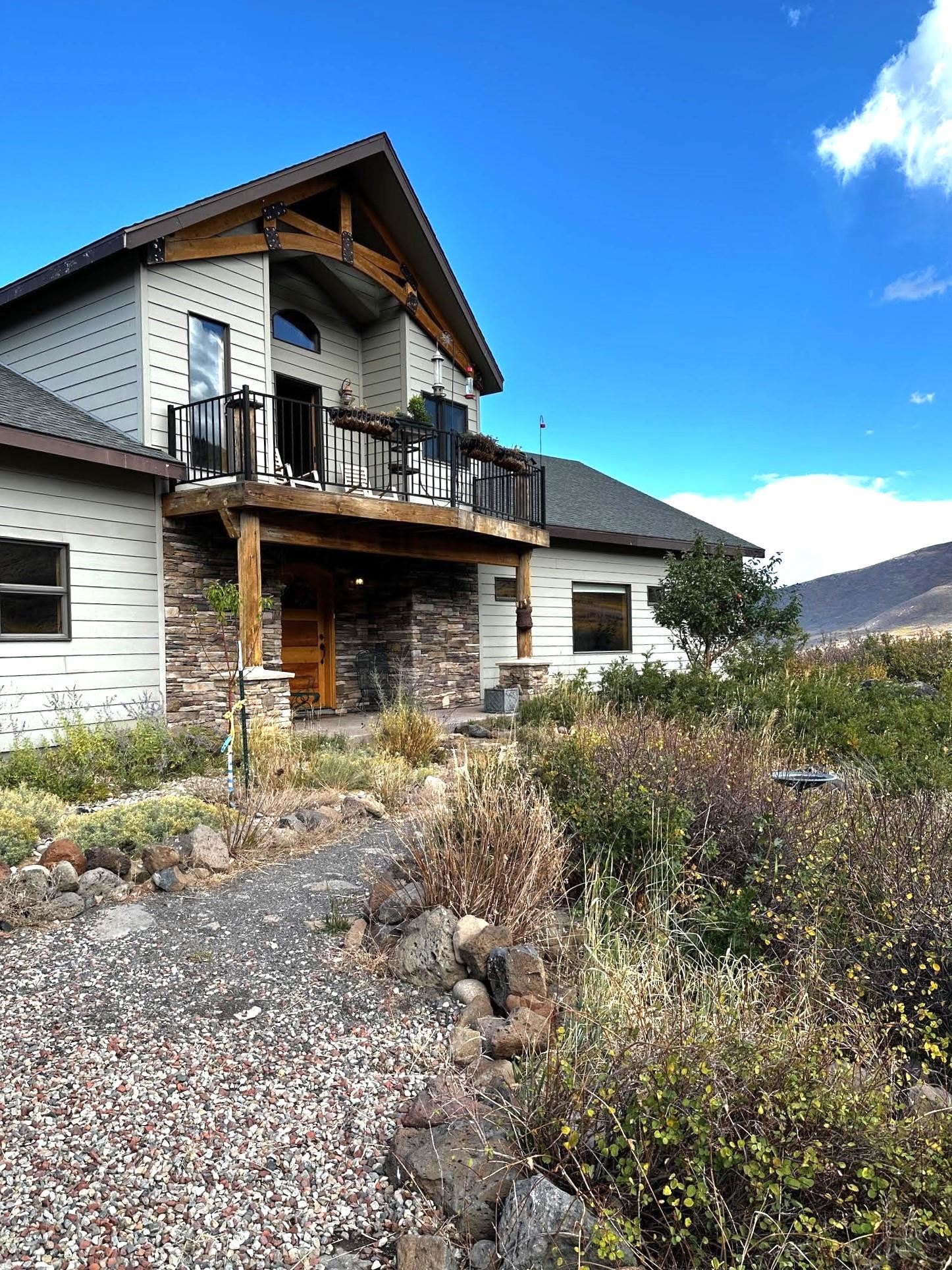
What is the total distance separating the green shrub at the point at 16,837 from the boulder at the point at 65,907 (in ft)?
2.39

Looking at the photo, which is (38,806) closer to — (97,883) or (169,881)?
(97,883)

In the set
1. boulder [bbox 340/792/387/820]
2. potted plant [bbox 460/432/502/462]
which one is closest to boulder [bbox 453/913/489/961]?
boulder [bbox 340/792/387/820]

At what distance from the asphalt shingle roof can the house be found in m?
0.05

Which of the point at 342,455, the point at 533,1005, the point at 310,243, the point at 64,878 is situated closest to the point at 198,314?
the point at 310,243

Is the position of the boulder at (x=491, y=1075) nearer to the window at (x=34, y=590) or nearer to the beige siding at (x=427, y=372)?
the window at (x=34, y=590)

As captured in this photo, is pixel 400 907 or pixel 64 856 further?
pixel 64 856

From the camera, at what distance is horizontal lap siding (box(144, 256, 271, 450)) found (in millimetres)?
8922

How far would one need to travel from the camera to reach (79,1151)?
213cm

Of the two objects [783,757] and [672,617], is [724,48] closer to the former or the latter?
[672,617]

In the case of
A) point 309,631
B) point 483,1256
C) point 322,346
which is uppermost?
point 322,346

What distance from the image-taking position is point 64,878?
13.1 ft

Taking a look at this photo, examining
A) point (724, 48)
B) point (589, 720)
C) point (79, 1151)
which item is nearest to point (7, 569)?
point (589, 720)

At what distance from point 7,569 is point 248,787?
13.3 ft

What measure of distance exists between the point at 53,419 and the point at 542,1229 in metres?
8.71
